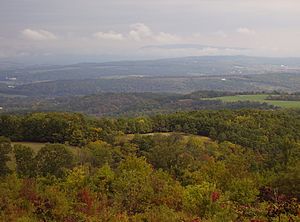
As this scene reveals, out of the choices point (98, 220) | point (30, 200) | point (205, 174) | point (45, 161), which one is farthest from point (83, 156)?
point (98, 220)

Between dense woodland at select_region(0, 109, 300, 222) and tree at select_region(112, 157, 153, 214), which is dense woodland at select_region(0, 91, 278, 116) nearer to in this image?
dense woodland at select_region(0, 109, 300, 222)

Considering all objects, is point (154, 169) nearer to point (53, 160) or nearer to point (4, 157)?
point (53, 160)

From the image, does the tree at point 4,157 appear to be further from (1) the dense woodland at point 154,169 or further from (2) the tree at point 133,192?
(2) the tree at point 133,192

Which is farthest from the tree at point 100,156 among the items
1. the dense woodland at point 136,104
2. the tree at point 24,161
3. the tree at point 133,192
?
the dense woodland at point 136,104

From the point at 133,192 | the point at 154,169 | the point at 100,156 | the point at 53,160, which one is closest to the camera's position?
the point at 133,192

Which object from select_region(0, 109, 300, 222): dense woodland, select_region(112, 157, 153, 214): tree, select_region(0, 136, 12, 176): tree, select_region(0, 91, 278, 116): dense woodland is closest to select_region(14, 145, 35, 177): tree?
select_region(0, 109, 300, 222): dense woodland

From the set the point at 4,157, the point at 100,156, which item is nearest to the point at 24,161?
the point at 4,157
